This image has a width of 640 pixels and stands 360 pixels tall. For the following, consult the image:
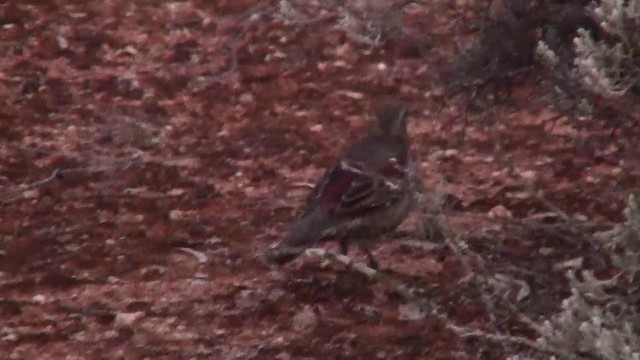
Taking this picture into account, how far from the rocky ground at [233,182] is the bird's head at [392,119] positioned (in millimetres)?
283

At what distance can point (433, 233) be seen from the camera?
450 cm

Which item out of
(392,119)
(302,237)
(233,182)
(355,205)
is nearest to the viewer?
(302,237)

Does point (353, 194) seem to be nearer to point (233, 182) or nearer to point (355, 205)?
point (355, 205)

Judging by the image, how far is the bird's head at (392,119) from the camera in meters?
5.05

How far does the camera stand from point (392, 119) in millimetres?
5145

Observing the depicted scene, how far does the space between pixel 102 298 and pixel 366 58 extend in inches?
104

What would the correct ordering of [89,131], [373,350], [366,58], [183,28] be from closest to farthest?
[373,350]
[89,131]
[366,58]
[183,28]

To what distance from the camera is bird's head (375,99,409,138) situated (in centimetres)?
505

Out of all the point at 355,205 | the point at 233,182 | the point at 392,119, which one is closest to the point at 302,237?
the point at 355,205

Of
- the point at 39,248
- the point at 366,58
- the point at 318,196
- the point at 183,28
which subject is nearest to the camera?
the point at 318,196

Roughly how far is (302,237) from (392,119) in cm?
89

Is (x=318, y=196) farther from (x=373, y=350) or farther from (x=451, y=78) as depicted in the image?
(x=451, y=78)

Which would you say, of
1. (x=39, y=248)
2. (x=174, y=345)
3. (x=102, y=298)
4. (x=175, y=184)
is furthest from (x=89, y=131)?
(x=174, y=345)

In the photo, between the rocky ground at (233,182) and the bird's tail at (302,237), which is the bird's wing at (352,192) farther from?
the rocky ground at (233,182)
